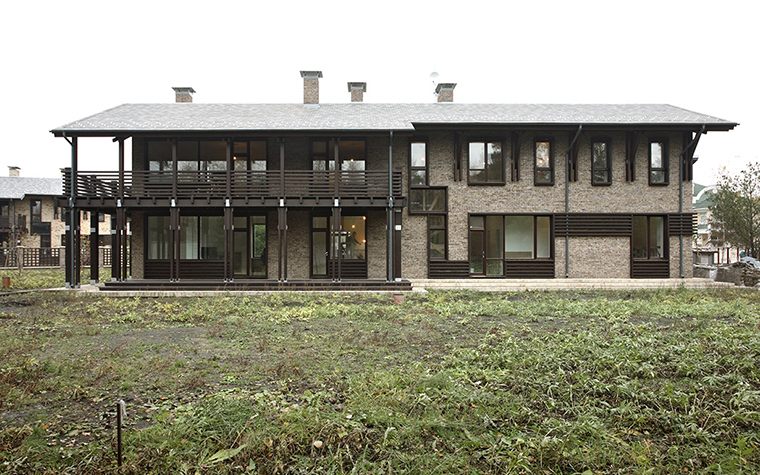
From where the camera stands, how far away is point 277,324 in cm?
870

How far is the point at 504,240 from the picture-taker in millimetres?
19297

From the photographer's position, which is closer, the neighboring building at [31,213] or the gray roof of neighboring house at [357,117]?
the gray roof of neighboring house at [357,117]

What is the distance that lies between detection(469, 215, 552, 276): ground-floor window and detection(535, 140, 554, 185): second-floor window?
1609mm

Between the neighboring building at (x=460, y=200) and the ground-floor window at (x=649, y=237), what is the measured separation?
0.06 metres

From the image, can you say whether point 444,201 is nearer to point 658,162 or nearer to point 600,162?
point 600,162

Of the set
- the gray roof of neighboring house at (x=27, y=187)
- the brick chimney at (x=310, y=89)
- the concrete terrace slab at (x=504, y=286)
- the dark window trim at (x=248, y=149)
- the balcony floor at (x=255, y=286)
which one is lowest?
the concrete terrace slab at (x=504, y=286)

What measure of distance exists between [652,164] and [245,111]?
1752cm

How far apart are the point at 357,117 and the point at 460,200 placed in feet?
17.6

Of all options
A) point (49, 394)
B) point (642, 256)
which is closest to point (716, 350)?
point (49, 394)

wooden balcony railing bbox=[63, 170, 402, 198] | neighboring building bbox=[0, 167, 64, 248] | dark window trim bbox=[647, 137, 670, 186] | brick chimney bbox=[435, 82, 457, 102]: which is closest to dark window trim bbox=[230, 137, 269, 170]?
wooden balcony railing bbox=[63, 170, 402, 198]

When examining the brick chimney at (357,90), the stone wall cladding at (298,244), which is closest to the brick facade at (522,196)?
the stone wall cladding at (298,244)

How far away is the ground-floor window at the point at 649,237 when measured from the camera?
19.3 metres

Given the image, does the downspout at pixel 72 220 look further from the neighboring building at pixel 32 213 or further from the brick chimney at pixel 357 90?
the neighboring building at pixel 32 213

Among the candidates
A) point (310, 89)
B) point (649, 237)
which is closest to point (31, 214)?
point (310, 89)
